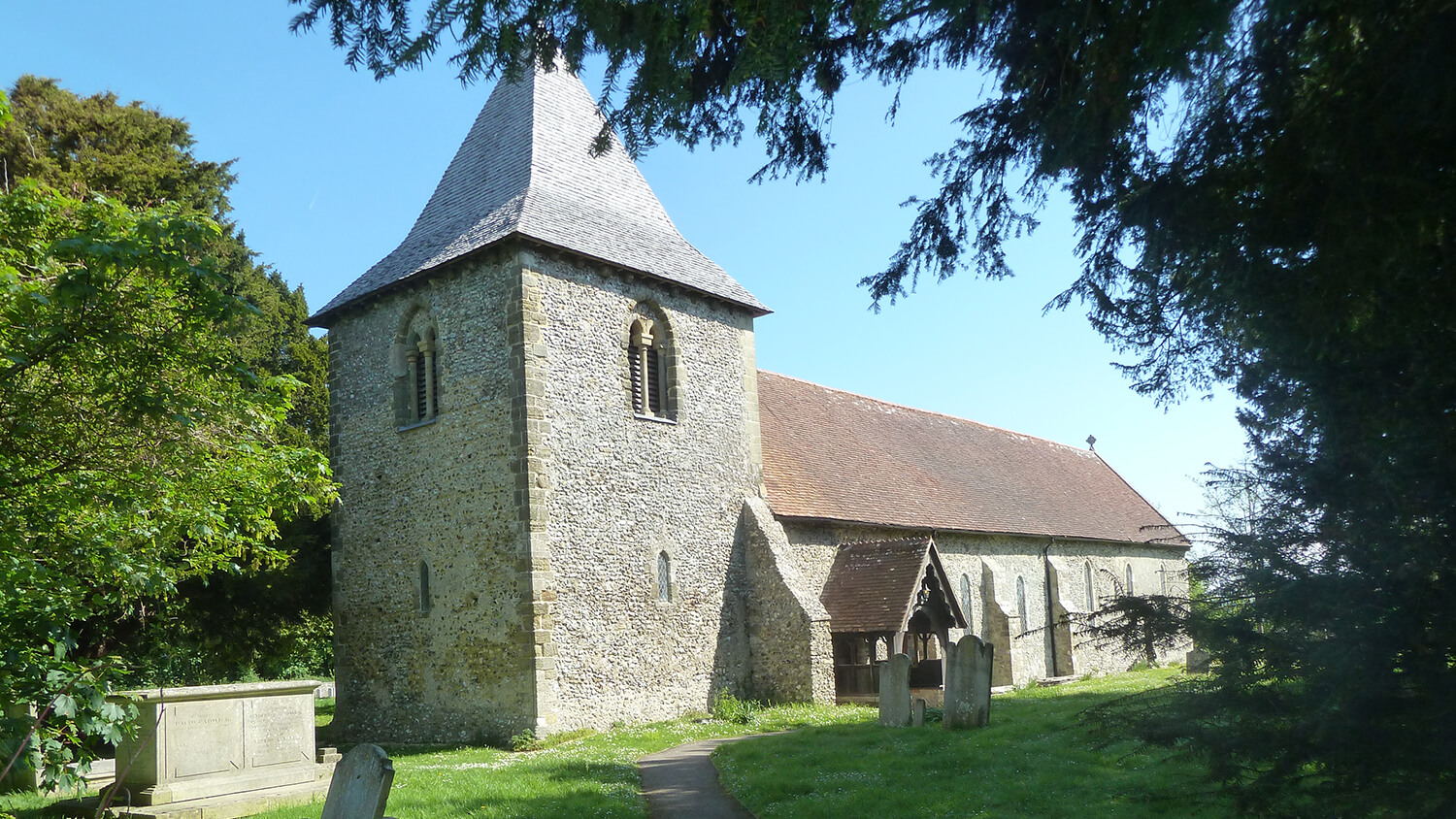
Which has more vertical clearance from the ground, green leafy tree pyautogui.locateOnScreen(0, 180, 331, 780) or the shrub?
green leafy tree pyautogui.locateOnScreen(0, 180, 331, 780)

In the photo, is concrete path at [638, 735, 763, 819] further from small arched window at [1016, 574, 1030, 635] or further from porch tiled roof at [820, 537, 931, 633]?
small arched window at [1016, 574, 1030, 635]

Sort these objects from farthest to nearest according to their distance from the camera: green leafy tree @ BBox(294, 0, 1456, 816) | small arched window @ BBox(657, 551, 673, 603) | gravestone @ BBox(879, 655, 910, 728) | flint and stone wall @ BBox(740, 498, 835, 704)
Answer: flint and stone wall @ BBox(740, 498, 835, 704), small arched window @ BBox(657, 551, 673, 603), gravestone @ BBox(879, 655, 910, 728), green leafy tree @ BBox(294, 0, 1456, 816)

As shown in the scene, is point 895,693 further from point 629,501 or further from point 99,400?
point 99,400

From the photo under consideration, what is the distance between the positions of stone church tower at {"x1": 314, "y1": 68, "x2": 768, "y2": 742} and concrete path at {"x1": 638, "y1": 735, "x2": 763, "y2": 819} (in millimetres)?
2970

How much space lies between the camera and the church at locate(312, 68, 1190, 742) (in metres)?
16.3

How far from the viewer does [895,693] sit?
573 inches

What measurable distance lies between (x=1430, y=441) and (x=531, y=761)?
11.2m

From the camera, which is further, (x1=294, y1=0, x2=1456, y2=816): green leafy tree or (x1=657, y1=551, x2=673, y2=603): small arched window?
(x1=657, y1=551, x2=673, y2=603): small arched window

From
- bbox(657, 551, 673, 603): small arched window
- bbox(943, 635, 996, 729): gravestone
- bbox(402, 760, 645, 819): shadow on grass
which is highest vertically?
bbox(657, 551, 673, 603): small arched window

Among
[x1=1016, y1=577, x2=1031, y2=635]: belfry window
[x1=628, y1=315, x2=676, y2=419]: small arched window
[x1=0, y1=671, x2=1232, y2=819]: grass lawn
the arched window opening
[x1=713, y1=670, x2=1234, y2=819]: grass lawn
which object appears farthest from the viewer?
[x1=1016, y1=577, x2=1031, y2=635]: belfry window

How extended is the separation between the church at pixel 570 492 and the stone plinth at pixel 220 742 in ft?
14.4

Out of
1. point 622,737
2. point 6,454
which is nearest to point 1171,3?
point 6,454

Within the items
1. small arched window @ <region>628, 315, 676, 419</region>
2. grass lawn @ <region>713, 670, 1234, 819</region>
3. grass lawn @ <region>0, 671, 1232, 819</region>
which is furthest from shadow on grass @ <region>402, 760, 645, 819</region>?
small arched window @ <region>628, 315, 676, 419</region>

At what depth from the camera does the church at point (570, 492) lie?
1627 cm
